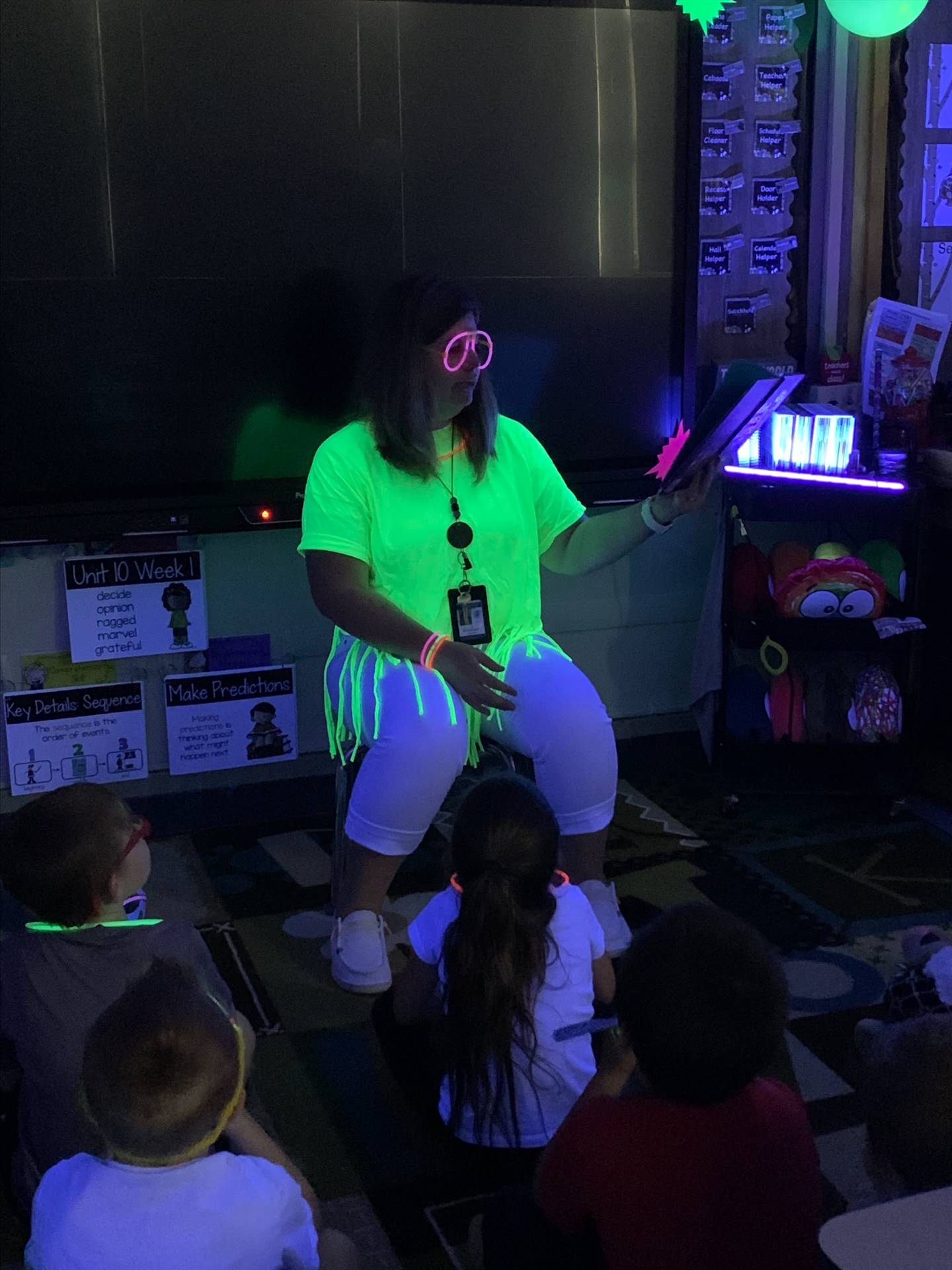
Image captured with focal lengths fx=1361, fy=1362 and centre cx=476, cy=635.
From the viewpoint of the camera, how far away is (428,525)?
7.97 ft

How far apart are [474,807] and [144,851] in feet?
1.34

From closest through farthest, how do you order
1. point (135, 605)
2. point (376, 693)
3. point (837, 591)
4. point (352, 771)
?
point (376, 693) < point (352, 771) < point (135, 605) < point (837, 591)

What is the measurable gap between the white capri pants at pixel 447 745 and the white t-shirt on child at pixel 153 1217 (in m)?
1.10

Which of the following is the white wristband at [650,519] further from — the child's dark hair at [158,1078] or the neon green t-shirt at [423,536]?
the child's dark hair at [158,1078]

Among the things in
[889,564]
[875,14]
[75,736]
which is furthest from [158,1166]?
[875,14]

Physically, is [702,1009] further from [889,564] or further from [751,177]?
[751,177]

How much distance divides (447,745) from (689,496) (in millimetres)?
614

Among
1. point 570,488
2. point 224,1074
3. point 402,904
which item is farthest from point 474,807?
point 570,488

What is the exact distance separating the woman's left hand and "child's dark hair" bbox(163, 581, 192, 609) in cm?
105

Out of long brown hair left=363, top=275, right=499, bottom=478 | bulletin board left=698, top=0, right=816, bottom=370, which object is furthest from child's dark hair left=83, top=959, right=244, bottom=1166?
bulletin board left=698, top=0, right=816, bottom=370

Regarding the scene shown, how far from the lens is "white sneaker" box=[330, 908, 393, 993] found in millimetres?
2309

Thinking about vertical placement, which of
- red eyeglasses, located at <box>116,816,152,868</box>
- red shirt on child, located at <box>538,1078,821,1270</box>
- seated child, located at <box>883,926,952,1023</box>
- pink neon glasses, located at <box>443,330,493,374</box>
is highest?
pink neon glasses, located at <box>443,330,493,374</box>

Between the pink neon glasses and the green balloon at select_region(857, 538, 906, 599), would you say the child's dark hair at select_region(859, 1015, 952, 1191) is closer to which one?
the pink neon glasses

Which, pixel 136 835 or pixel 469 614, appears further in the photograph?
pixel 469 614
